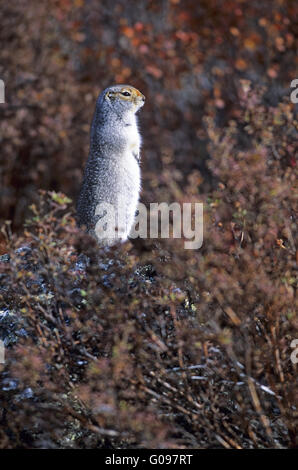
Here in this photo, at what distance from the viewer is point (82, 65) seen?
1291 cm

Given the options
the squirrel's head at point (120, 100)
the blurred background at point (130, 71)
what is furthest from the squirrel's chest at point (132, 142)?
the blurred background at point (130, 71)

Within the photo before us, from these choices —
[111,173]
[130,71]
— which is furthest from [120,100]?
[130,71]

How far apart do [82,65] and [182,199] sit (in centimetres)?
996

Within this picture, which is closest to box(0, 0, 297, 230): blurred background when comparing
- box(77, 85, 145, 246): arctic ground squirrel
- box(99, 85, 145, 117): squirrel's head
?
box(99, 85, 145, 117): squirrel's head

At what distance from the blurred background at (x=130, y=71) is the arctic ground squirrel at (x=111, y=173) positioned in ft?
12.9

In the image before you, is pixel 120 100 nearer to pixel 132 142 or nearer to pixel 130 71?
pixel 132 142

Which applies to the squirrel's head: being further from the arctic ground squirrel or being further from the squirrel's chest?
the squirrel's chest

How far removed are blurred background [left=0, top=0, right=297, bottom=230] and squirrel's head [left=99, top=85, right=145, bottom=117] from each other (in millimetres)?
3763

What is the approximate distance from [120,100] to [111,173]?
0.97m

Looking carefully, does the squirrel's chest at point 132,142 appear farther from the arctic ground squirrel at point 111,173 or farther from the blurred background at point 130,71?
the blurred background at point 130,71

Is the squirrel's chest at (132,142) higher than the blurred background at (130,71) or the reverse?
the reverse

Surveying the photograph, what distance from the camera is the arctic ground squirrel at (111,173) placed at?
5754mm
